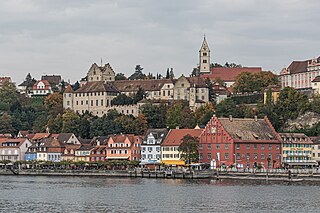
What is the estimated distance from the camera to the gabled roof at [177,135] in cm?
11230

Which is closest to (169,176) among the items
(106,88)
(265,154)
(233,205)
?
(265,154)

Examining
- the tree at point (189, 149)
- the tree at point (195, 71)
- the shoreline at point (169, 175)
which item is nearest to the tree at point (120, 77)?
the tree at point (195, 71)

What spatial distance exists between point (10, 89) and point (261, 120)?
84.0m

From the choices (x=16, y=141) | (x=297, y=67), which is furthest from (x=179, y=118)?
(x=297, y=67)

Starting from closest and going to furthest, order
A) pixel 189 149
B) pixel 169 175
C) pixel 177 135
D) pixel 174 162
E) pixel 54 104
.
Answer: pixel 169 175 < pixel 189 149 < pixel 174 162 < pixel 177 135 < pixel 54 104

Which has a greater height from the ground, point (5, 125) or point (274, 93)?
point (274, 93)

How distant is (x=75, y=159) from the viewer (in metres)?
126

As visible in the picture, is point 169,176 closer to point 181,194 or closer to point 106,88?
point 181,194

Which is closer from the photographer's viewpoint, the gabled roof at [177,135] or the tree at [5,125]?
the gabled roof at [177,135]

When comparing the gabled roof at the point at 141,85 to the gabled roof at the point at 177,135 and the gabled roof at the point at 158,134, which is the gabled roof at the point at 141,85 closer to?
the gabled roof at the point at 158,134

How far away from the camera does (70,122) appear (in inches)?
5507

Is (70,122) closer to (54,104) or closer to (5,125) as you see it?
(5,125)

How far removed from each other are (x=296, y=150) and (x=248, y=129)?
7.82m

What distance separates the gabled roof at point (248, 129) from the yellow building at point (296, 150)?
82.5 inches
